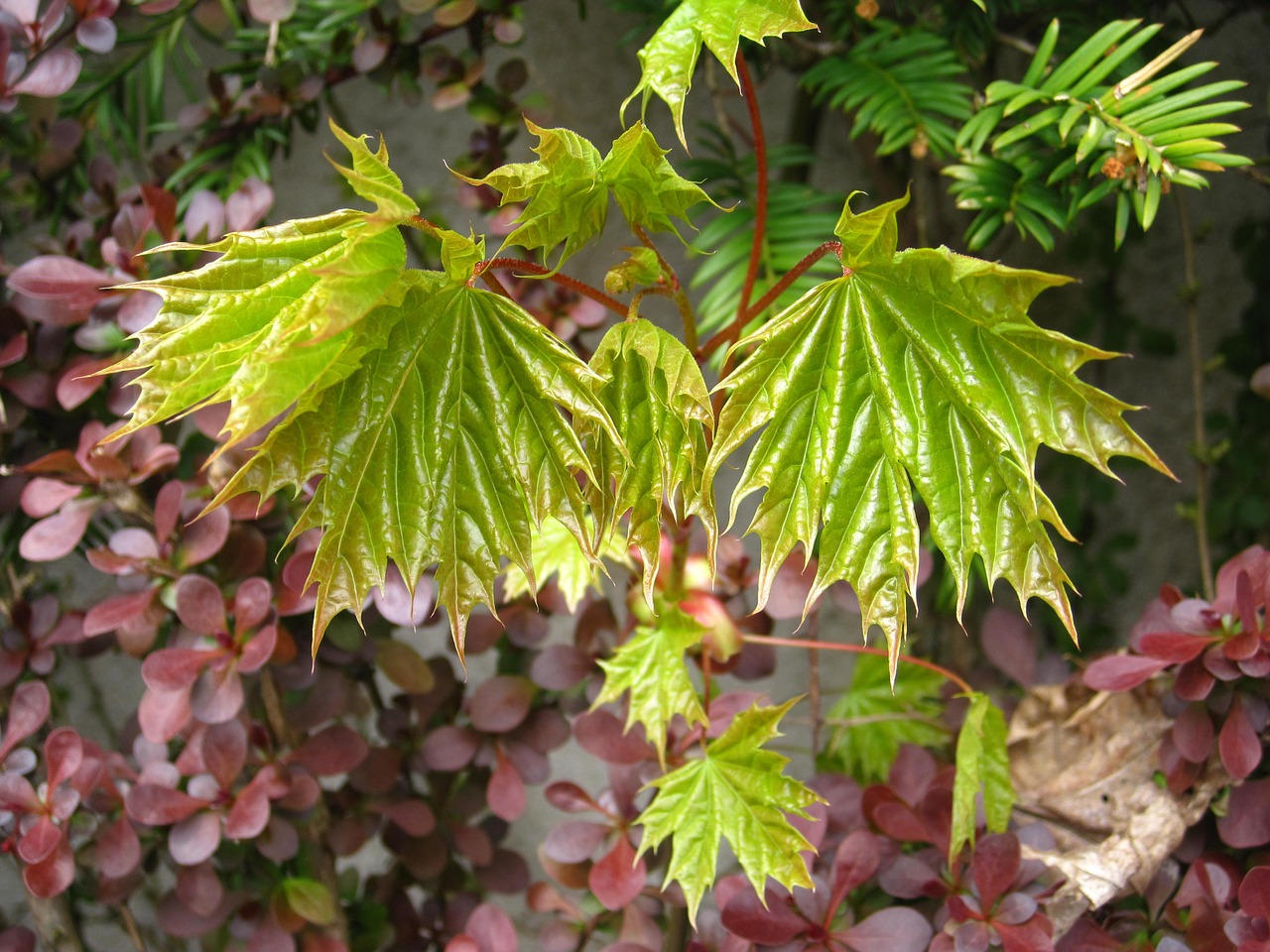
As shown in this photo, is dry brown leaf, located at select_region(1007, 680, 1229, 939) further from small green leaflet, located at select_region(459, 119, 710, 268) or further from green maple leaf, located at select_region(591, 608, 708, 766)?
small green leaflet, located at select_region(459, 119, 710, 268)

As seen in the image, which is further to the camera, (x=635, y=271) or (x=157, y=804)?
(x=157, y=804)

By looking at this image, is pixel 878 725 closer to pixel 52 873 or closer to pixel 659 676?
pixel 659 676

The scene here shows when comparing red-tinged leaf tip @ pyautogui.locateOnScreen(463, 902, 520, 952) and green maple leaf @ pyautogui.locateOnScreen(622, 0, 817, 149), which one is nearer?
green maple leaf @ pyautogui.locateOnScreen(622, 0, 817, 149)

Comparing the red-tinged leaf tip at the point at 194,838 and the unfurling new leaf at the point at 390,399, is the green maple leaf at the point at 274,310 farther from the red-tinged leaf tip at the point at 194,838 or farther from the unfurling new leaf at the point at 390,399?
the red-tinged leaf tip at the point at 194,838

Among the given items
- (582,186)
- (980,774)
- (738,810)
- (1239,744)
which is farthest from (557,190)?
(1239,744)

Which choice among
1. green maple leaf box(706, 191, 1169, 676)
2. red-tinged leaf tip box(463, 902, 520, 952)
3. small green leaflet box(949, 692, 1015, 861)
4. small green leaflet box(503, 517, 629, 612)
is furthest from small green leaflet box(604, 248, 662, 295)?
red-tinged leaf tip box(463, 902, 520, 952)

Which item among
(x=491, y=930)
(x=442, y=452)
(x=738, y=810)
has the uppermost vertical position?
(x=442, y=452)

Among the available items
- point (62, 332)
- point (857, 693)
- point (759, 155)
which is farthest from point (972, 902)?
point (62, 332)
